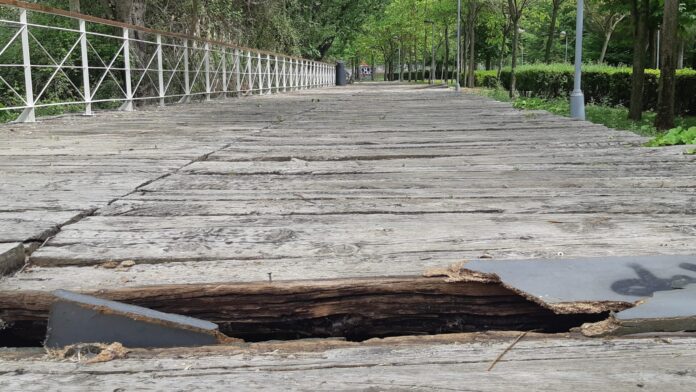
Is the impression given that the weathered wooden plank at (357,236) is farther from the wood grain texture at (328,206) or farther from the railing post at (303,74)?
the railing post at (303,74)

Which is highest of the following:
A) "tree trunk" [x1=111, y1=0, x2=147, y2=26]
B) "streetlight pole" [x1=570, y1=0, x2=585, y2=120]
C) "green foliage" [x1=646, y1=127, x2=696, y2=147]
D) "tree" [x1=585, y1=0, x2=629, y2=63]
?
"tree" [x1=585, y1=0, x2=629, y2=63]

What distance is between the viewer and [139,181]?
295 cm

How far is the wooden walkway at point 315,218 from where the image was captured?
142cm

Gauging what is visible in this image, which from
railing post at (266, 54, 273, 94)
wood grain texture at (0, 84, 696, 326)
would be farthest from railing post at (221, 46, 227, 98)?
wood grain texture at (0, 84, 696, 326)

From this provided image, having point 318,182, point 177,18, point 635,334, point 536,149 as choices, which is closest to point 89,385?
point 635,334

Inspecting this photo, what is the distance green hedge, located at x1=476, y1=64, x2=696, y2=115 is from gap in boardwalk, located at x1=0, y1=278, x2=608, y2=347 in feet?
51.7

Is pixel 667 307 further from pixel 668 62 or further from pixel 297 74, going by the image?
pixel 297 74

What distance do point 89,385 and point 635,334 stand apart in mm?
1027

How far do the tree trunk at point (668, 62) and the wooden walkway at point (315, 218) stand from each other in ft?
15.7

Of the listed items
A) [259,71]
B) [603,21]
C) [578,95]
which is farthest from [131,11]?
[603,21]

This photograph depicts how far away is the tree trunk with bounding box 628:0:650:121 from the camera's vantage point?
426 inches

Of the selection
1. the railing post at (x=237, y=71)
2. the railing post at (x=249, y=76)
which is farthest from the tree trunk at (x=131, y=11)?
the railing post at (x=249, y=76)

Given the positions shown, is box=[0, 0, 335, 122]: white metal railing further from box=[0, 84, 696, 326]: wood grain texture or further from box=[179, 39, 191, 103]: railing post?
box=[0, 84, 696, 326]: wood grain texture

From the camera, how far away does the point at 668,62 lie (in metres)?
8.55
